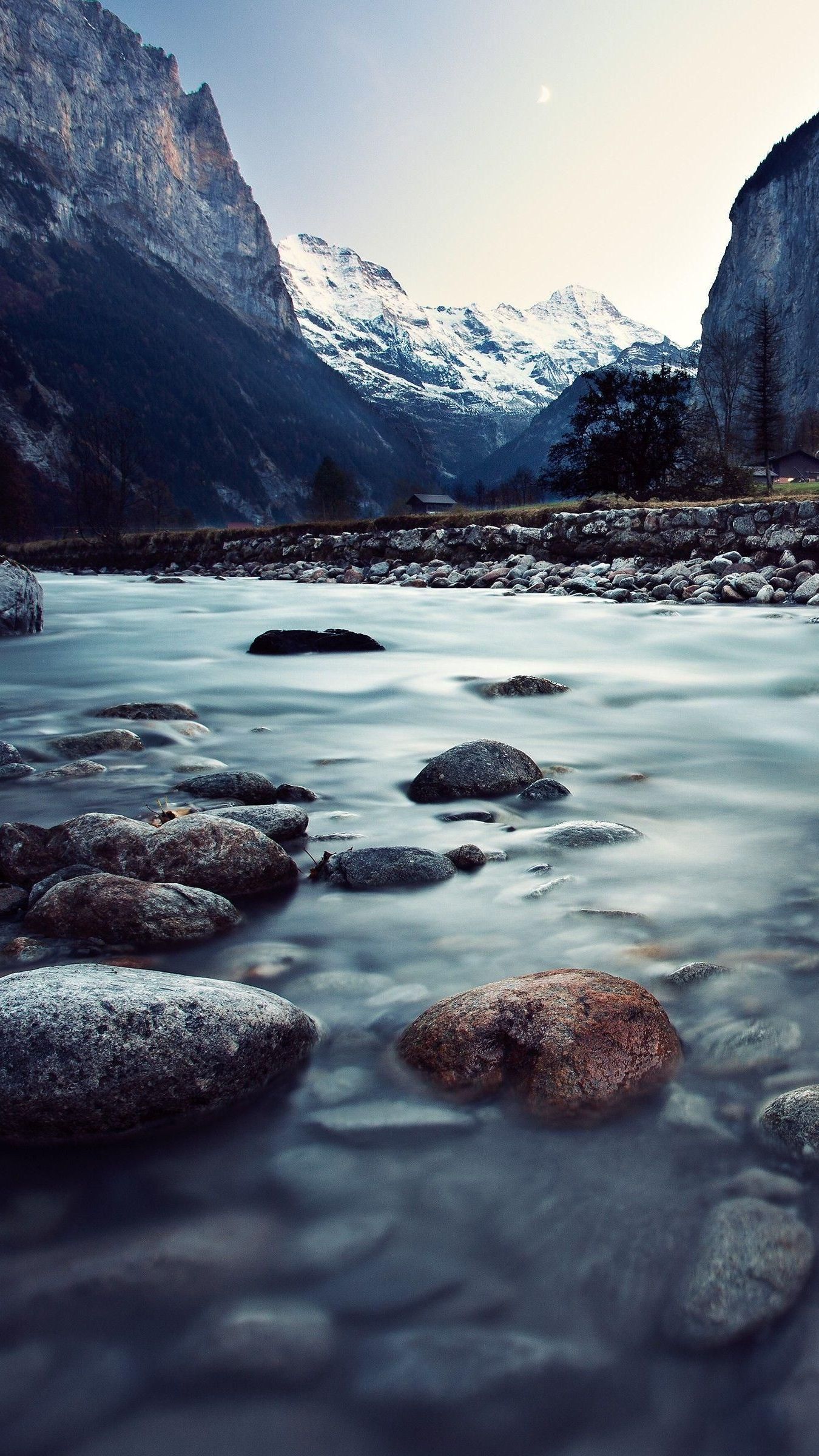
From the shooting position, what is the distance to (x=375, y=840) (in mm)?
3721

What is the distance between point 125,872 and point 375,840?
1.08 m

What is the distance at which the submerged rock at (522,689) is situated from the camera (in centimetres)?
→ 762

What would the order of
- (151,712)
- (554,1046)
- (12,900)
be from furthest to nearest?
(151,712)
(12,900)
(554,1046)

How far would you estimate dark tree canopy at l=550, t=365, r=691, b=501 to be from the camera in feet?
A: 102

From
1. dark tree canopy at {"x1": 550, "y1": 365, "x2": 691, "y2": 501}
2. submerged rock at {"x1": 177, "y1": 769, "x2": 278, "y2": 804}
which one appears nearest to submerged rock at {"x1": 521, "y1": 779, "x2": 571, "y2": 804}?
submerged rock at {"x1": 177, "y1": 769, "x2": 278, "y2": 804}

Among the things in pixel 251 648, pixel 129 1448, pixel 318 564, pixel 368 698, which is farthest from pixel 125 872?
pixel 318 564

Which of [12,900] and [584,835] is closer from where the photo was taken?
[12,900]

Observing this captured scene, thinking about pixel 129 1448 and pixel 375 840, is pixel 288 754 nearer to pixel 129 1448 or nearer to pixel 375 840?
pixel 375 840

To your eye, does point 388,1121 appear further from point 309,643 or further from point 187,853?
point 309,643

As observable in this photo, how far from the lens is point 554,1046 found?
79.1 inches

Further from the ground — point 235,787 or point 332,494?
point 332,494

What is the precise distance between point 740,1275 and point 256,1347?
83cm

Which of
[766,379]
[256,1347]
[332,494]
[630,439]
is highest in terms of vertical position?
[766,379]

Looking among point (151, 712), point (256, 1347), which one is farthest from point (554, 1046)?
point (151, 712)
